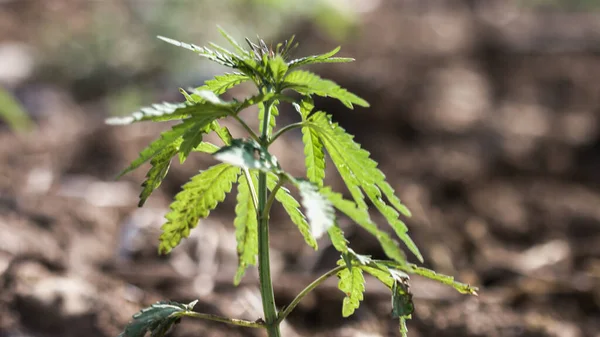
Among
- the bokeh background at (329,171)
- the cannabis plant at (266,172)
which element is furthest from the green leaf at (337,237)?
the bokeh background at (329,171)

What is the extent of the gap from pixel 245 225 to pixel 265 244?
0.17m

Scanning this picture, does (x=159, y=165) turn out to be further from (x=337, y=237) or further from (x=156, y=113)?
(x=337, y=237)

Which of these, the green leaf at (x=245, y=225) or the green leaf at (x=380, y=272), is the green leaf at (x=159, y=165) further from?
the green leaf at (x=380, y=272)

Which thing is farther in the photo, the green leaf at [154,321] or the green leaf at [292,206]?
the green leaf at [292,206]

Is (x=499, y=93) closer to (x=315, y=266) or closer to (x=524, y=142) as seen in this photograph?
(x=524, y=142)

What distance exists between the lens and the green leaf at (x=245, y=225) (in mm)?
1540

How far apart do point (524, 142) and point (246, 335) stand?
345cm

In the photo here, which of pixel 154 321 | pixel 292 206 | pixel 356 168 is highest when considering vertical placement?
pixel 356 168

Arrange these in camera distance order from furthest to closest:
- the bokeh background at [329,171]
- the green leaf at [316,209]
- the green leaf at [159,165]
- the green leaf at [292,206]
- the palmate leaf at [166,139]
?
1. the bokeh background at [329,171]
2. the green leaf at [292,206]
3. the green leaf at [159,165]
4. the palmate leaf at [166,139]
5. the green leaf at [316,209]

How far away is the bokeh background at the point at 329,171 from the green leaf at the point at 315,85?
3.63 feet

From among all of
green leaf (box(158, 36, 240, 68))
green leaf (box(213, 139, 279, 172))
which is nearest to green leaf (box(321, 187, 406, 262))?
green leaf (box(213, 139, 279, 172))

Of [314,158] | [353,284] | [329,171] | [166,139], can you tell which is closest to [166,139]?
[166,139]

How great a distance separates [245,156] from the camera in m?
1.24

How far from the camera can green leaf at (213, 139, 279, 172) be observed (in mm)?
1190
